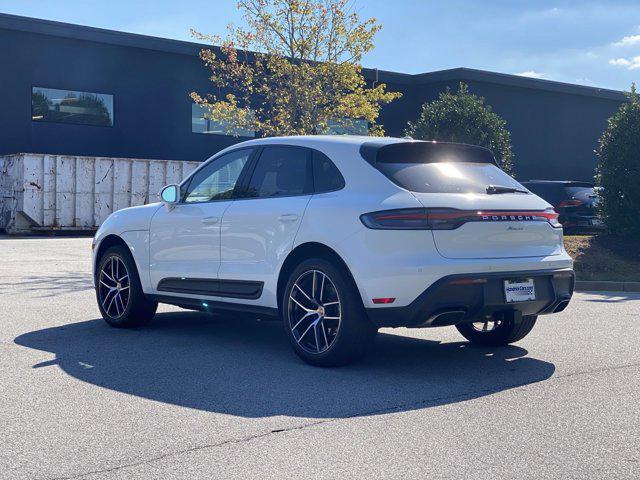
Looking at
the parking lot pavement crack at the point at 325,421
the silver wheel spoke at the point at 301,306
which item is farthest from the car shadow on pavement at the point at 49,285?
the parking lot pavement crack at the point at 325,421

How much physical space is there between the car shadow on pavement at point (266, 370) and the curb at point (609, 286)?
21.7ft

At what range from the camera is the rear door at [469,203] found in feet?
20.6

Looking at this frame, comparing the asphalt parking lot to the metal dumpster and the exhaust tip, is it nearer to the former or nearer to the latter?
the exhaust tip

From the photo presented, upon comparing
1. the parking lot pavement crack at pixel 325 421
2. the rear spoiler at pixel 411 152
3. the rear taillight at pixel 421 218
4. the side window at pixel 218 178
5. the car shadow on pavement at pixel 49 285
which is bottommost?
the car shadow on pavement at pixel 49 285

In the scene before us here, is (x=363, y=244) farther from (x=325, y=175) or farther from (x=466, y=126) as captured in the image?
(x=466, y=126)

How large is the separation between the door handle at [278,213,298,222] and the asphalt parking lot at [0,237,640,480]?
1.10 m

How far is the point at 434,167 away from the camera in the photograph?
674 centimetres

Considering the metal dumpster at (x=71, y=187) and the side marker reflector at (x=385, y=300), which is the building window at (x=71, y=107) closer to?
the metal dumpster at (x=71, y=187)

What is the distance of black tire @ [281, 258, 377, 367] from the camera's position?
20.8ft

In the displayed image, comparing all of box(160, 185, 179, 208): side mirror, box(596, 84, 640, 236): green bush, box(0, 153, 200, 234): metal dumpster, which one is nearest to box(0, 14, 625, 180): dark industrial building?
box(0, 153, 200, 234): metal dumpster

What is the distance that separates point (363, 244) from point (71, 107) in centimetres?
2655

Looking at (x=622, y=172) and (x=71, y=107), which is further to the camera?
(x=71, y=107)

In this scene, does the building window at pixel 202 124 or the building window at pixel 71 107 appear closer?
the building window at pixel 71 107

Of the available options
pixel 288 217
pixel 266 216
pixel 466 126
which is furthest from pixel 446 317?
pixel 466 126
